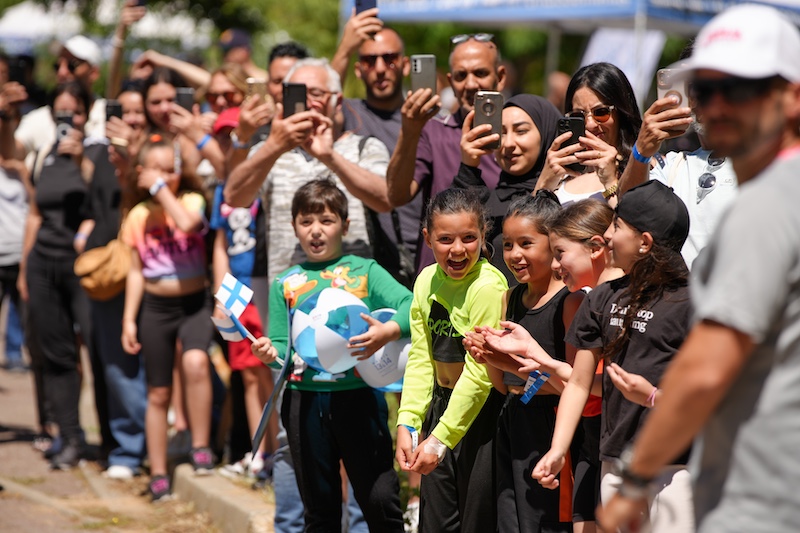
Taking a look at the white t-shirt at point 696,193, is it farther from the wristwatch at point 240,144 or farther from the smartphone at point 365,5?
the wristwatch at point 240,144

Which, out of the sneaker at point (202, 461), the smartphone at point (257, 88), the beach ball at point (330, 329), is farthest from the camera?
the sneaker at point (202, 461)

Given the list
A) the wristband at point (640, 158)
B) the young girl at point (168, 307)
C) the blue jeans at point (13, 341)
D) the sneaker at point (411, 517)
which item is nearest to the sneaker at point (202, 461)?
the young girl at point (168, 307)

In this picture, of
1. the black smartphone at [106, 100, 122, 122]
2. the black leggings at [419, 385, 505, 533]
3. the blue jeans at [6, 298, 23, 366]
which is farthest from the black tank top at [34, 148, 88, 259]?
the black leggings at [419, 385, 505, 533]

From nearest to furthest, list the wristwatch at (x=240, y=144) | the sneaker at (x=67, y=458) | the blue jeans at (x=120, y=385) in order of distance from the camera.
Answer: the wristwatch at (x=240, y=144) < the blue jeans at (x=120, y=385) < the sneaker at (x=67, y=458)

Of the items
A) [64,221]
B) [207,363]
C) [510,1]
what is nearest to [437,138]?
[207,363]

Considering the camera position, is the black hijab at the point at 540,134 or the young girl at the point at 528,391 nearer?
the young girl at the point at 528,391

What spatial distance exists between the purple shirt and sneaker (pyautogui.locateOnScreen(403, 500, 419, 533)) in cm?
122

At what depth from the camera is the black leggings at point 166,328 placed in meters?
6.84

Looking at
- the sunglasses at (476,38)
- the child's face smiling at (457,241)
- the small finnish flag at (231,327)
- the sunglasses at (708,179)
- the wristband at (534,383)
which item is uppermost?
the sunglasses at (476,38)

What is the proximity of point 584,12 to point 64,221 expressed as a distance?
629 centimetres

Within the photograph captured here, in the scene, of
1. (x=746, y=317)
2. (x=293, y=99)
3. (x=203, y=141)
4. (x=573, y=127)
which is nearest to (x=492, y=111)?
(x=573, y=127)

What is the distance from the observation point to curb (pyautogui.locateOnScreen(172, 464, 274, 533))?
18.9 feet

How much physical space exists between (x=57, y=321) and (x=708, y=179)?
17.3 ft

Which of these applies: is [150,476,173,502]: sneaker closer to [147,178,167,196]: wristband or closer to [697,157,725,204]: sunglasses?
[147,178,167,196]: wristband
